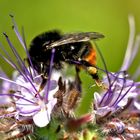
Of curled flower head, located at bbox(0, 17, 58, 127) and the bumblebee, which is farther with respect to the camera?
the bumblebee

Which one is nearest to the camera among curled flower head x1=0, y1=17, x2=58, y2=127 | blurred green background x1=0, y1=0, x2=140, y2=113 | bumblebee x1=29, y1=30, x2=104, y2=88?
curled flower head x1=0, y1=17, x2=58, y2=127

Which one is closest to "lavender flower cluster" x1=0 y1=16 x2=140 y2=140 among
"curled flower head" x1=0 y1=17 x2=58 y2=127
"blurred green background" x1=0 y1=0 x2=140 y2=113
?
"curled flower head" x1=0 y1=17 x2=58 y2=127

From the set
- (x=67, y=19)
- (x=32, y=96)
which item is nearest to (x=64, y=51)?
(x=32, y=96)

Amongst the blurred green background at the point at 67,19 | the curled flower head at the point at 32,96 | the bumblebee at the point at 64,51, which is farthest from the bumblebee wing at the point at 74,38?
the blurred green background at the point at 67,19

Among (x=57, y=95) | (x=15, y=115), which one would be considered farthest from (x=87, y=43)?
(x=15, y=115)

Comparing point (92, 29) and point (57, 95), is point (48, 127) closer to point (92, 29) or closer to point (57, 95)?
point (57, 95)

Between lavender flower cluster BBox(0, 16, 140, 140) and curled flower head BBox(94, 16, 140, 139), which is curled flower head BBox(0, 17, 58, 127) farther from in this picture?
curled flower head BBox(94, 16, 140, 139)

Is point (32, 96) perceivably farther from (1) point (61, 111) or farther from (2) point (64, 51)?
(2) point (64, 51)
